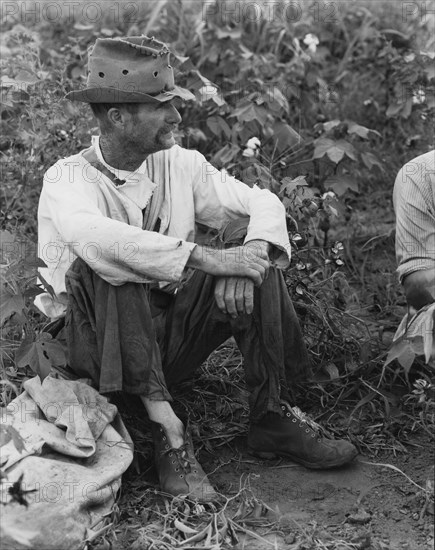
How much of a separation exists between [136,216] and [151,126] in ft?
1.00

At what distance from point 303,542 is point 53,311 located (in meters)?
1.16

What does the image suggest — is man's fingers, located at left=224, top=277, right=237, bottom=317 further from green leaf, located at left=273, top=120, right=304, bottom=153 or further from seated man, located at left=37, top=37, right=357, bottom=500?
green leaf, located at left=273, top=120, right=304, bottom=153

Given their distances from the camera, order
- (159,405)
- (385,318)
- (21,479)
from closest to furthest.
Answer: (21,479) → (159,405) → (385,318)

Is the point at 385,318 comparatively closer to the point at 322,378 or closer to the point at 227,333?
the point at 322,378

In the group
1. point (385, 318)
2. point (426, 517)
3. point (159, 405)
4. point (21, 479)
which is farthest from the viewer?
point (385, 318)

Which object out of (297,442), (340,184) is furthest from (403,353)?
(340,184)

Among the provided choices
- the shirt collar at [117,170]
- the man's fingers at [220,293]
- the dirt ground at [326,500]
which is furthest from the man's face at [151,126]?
the dirt ground at [326,500]

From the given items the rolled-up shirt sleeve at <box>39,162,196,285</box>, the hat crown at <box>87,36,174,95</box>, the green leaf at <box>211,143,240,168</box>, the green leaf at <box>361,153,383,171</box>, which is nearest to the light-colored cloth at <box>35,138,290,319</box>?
the rolled-up shirt sleeve at <box>39,162,196,285</box>

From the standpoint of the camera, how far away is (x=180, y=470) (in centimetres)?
295

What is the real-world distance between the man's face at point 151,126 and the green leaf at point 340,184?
1265 mm

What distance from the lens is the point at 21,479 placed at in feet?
8.36

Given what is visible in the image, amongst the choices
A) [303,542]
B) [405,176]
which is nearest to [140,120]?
[405,176]

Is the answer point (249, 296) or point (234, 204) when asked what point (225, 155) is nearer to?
point (234, 204)

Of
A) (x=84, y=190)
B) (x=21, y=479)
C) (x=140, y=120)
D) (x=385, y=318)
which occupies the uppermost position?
(x=140, y=120)
